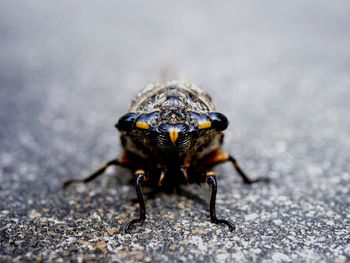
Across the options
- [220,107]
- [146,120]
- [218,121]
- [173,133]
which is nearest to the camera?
[173,133]

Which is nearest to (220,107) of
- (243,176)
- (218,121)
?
(243,176)

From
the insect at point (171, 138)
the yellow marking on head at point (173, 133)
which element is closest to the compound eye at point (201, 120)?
the insect at point (171, 138)

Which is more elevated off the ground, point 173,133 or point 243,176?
point 173,133

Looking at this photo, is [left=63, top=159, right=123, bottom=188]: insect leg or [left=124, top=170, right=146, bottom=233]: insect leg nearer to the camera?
[left=124, top=170, right=146, bottom=233]: insect leg

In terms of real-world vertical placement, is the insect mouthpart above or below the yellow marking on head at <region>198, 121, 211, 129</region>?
below

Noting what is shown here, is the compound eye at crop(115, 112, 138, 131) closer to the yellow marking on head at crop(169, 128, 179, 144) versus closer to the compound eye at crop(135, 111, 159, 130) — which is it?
the compound eye at crop(135, 111, 159, 130)

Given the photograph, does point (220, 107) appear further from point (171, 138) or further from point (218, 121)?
point (171, 138)

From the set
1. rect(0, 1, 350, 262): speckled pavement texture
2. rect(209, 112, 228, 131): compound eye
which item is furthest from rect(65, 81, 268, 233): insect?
rect(0, 1, 350, 262): speckled pavement texture

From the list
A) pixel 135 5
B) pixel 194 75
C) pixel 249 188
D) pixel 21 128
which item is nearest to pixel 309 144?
pixel 249 188
